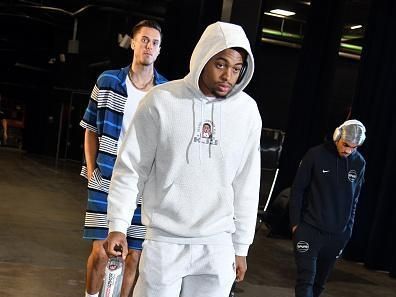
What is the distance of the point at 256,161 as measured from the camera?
231 centimetres

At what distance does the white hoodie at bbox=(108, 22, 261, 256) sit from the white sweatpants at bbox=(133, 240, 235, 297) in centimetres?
3

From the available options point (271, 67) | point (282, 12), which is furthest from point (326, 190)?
point (271, 67)

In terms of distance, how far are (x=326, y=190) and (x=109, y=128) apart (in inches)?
69.6

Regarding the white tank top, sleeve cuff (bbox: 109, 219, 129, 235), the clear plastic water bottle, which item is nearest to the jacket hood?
sleeve cuff (bbox: 109, 219, 129, 235)

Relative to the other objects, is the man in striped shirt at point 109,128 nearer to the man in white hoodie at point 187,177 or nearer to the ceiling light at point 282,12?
the man in white hoodie at point 187,177

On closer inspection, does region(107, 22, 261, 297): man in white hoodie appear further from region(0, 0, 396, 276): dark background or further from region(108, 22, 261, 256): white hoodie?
region(0, 0, 396, 276): dark background

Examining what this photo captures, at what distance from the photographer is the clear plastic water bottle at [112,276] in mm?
2080

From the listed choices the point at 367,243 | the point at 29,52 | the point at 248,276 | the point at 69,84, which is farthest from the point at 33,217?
the point at 29,52

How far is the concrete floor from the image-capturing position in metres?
4.93

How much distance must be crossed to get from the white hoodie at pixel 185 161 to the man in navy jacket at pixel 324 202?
2.18m

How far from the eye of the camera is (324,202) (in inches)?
170

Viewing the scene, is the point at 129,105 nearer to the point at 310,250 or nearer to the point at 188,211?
the point at 188,211

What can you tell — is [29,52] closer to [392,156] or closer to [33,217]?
[33,217]

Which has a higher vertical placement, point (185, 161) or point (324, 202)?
point (185, 161)
